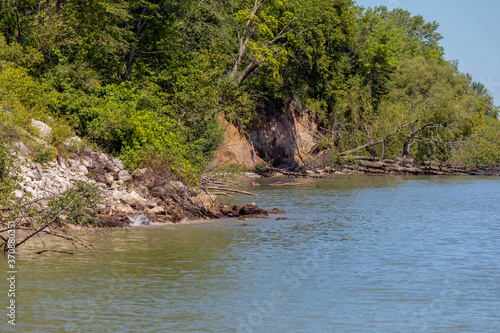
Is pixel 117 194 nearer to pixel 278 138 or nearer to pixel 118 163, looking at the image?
pixel 118 163

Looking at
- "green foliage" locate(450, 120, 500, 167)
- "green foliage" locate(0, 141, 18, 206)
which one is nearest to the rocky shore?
"green foliage" locate(0, 141, 18, 206)

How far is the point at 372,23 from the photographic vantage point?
6900cm

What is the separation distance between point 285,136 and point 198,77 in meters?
26.5

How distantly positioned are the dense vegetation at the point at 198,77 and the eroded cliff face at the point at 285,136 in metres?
1.55

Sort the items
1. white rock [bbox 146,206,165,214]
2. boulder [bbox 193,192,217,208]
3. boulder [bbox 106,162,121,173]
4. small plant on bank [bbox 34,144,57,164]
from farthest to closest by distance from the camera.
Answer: boulder [bbox 193,192,217,208], boulder [bbox 106,162,121,173], white rock [bbox 146,206,165,214], small plant on bank [bbox 34,144,57,164]

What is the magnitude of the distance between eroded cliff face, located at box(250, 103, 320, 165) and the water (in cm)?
3387

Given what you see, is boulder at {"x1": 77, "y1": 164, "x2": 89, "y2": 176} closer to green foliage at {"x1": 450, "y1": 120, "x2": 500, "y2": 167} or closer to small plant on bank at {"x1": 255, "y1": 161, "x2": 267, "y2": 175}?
small plant on bank at {"x1": 255, "y1": 161, "x2": 267, "y2": 175}

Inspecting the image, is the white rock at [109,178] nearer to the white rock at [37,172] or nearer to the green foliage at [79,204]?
the white rock at [37,172]

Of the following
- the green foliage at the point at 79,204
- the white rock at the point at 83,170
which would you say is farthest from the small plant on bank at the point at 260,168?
the green foliage at the point at 79,204

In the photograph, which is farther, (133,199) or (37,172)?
(133,199)

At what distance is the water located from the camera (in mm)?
10094

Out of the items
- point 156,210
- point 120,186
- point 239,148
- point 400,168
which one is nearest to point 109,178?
point 120,186

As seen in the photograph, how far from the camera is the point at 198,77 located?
1283 inches

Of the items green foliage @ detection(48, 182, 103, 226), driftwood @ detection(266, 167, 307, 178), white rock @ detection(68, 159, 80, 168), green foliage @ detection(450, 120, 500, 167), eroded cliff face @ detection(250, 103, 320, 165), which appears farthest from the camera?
eroded cliff face @ detection(250, 103, 320, 165)
